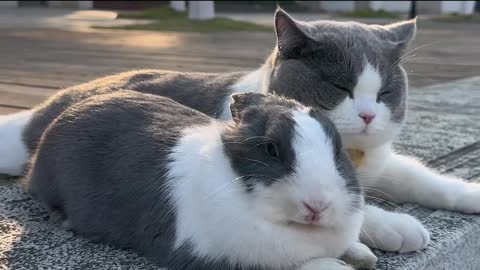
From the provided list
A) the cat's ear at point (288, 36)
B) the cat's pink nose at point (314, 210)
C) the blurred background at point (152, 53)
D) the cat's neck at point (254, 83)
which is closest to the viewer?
the cat's pink nose at point (314, 210)

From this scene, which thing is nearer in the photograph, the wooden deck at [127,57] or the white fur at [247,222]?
the white fur at [247,222]

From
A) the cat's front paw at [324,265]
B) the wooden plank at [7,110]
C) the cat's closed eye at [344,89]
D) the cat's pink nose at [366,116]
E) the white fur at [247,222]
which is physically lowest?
the wooden plank at [7,110]

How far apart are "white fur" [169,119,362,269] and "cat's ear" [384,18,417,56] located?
1.03 metres

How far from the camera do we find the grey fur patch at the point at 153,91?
2645 mm

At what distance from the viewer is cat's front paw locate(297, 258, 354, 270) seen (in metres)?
1.62

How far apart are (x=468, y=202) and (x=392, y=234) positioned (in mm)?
590

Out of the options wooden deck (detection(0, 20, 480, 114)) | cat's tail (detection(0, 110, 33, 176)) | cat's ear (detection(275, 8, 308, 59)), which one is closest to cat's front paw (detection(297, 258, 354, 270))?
cat's ear (detection(275, 8, 308, 59))

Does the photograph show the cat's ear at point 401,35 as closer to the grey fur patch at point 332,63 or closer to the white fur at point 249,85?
the grey fur patch at point 332,63

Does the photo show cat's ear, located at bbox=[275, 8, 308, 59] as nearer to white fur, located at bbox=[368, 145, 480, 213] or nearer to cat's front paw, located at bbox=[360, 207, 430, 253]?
white fur, located at bbox=[368, 145, 480, 213]

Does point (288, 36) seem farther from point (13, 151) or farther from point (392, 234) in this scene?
point (13, 151)

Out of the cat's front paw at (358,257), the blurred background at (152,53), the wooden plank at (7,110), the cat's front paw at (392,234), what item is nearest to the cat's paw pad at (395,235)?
the cat's front paw at (392,234)

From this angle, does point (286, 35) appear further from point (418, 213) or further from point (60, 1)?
point (60, 1)

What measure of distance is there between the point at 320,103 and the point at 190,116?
1.69ft

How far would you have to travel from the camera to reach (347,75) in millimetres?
2279
